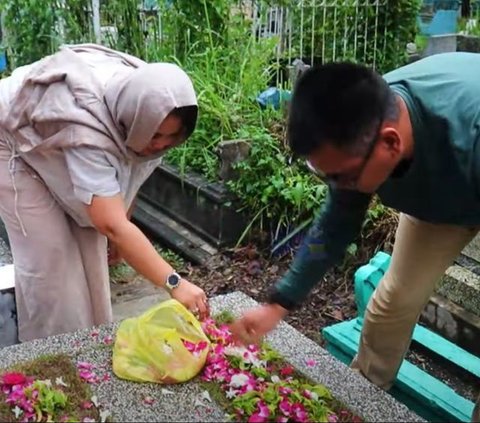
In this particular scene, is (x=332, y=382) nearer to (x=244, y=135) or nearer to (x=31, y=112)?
(x=31, y=112)

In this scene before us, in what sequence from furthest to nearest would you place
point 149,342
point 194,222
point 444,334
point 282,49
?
point 282,49, point 194,222, point 444,334, point 149,342

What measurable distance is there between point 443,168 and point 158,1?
11.6 feet

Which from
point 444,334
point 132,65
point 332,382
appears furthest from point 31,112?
point 444,334

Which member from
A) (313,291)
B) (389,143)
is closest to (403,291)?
(389,143)

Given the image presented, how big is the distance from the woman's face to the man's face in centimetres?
63

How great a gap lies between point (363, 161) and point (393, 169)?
136mm

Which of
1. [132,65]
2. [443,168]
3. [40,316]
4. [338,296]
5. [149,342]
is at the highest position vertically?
[132,65]

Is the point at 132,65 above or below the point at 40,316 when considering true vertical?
above

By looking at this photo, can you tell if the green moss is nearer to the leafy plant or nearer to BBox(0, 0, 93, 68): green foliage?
the leafy plant

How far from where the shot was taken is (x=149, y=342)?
5.83 ft

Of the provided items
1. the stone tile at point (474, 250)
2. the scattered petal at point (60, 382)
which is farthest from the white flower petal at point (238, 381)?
the stone tile at point (474, 250)

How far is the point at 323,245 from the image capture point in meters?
1.75

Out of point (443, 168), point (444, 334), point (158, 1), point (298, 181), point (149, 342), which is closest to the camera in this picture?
point (443, 168)

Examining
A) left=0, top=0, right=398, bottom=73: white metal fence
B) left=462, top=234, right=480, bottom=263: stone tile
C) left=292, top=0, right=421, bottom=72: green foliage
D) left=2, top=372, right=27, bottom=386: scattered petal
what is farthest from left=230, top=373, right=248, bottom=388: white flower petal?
left=292, top=0, right=421, bottom=72: green foliage
